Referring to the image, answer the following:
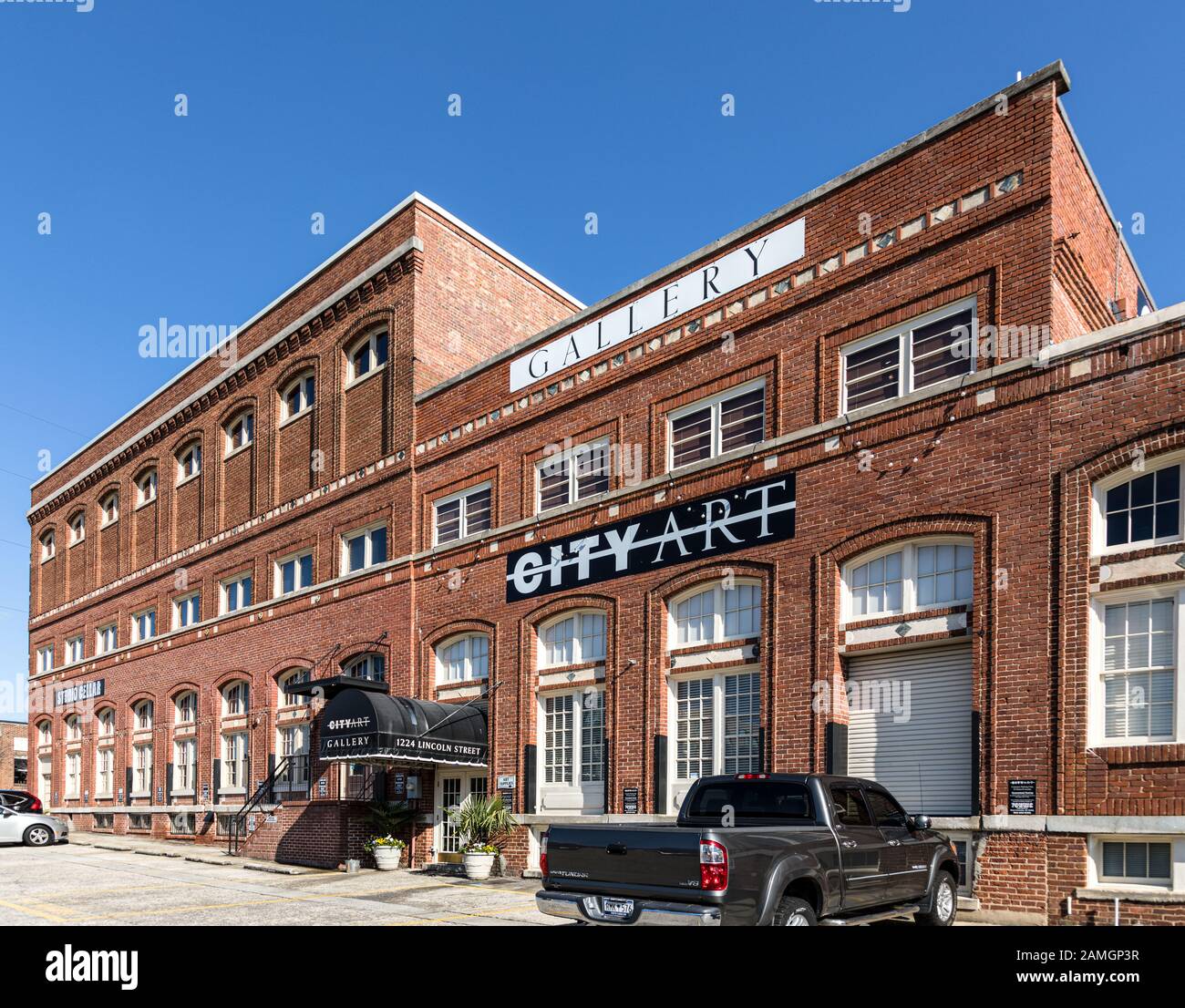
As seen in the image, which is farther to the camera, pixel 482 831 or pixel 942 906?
pixel 482 831

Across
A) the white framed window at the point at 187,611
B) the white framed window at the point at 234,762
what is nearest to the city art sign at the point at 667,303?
the white framed window at the point at 234,762

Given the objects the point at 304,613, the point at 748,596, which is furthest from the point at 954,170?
the point at 304,613

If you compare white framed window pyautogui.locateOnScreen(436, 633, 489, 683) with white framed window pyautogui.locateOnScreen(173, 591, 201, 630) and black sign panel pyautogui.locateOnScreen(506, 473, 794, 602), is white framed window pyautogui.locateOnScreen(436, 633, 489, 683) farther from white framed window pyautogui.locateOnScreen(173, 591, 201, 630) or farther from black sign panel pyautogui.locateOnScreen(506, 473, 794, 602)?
white framed window pyautogui.locateOnScreen(173, 591, 201, 630)

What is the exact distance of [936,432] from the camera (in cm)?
1602

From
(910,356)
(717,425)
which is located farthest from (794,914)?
(717,425)

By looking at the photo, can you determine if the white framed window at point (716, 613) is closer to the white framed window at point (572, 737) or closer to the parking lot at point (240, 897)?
the white framed window at point (572, 737)

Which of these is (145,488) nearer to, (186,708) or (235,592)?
(235,592)

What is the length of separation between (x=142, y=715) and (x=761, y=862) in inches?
1323

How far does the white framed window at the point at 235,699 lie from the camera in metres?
32.1

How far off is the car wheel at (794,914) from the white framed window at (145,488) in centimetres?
3479

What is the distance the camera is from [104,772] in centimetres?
4078

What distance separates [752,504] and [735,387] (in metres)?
2.25

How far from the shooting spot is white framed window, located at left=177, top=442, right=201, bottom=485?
3719 cm

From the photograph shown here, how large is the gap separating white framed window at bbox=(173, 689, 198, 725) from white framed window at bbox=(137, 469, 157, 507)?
818cm
